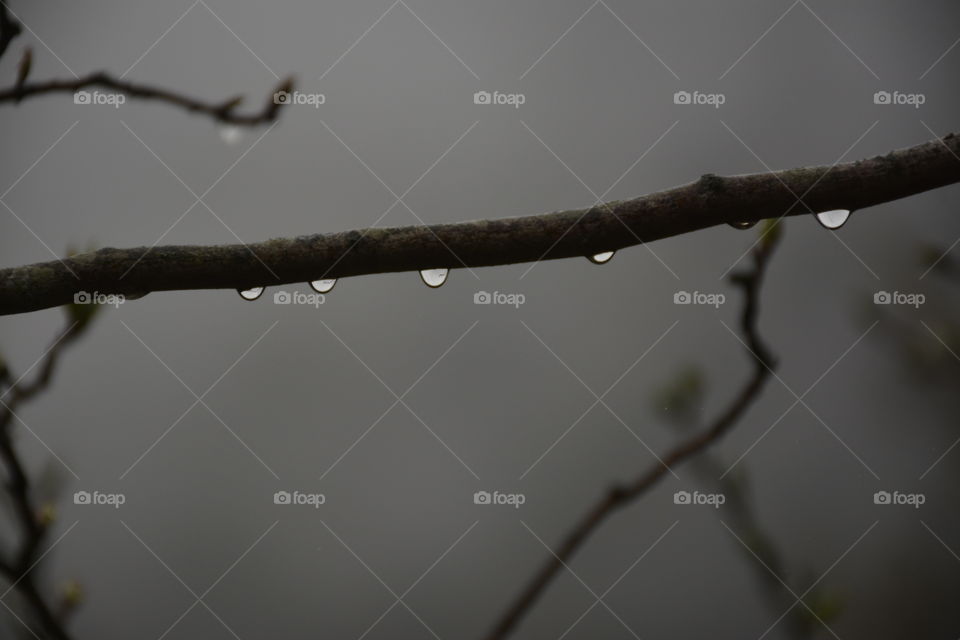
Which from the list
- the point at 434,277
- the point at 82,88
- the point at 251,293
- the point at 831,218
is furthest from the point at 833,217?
the point at 82,88

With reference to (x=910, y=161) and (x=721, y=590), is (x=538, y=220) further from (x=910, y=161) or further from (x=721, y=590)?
(x=721, y=590)

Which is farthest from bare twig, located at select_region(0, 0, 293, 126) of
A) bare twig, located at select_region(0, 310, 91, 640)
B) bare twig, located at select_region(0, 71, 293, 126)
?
bare twig, located at select_region(0, 310, 91, 640)

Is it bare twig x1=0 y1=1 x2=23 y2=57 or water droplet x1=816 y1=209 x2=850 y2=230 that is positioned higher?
water droplet x1=816 y1=209 x2=850 y2=230

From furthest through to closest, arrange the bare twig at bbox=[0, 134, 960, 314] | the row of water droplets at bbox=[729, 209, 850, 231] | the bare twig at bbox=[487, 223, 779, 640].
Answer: the bare twig at bbox=[487, 223, 779, 640]
the row of water droplets at bbox=[729, 209, 850, 231]
the bare twig at bbox=[0, 134, 960, 314]

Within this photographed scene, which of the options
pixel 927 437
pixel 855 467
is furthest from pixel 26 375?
pixel 927 437

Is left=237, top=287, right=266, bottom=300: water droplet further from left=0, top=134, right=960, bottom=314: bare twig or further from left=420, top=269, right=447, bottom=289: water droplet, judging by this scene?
left=420, top=269, right=447, bottom=289: water droplet

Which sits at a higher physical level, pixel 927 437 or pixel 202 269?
pixel 927 437

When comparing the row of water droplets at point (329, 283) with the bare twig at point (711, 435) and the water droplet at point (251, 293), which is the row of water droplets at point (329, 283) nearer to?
the water droplet at point (251, 293)

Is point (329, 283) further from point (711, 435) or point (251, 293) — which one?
point (711, 435)
